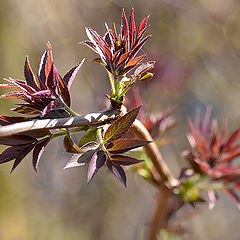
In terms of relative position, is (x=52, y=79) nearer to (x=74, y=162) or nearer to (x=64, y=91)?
(x=64, y=91)

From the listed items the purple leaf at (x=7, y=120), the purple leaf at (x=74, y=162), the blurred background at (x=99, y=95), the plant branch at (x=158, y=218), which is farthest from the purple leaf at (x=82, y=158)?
the blurred background at (x=99, y=95)

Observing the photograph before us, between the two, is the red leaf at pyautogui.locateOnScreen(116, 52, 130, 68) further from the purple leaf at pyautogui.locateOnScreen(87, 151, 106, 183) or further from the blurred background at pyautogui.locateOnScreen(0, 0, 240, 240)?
the blurred background at pyautogui.locateOnScreen(0, 0, 240, 240)

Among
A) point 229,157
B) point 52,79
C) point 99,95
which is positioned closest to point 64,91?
point 52,79

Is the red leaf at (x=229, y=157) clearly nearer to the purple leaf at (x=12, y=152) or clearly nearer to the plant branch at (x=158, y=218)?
the plant branch at (x=158, y=218)

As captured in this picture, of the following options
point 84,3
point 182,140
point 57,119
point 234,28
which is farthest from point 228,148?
point 84,3

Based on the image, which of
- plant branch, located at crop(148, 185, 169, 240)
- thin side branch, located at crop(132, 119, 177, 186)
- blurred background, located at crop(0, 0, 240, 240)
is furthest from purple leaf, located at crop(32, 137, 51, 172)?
blurred background, located at crop(0, 0, 240, 240)

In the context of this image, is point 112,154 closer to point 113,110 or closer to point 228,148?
point 113,110
